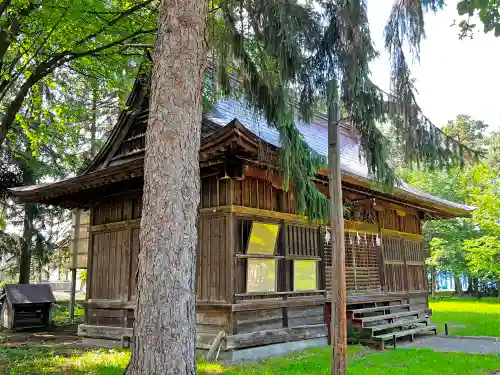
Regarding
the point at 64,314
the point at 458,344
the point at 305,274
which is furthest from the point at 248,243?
the point at 64,314

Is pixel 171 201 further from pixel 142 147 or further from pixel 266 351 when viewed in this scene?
pixel 142 147

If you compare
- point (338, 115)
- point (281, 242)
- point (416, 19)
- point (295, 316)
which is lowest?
point (295, 316)

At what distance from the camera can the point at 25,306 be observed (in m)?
12.6

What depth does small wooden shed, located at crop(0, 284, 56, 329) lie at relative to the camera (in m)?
12.3

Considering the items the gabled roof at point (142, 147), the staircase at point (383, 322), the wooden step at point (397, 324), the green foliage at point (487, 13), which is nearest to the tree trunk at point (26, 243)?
the gabled roof at point (142, 147)

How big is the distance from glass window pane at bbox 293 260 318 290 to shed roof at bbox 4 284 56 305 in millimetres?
8060

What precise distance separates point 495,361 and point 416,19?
5750mm

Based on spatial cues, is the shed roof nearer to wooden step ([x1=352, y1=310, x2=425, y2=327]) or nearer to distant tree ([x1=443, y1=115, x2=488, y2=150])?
wooden step ([x1=352, y1=310, x2=425, y2=327])

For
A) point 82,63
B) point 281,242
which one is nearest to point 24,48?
point 82,63

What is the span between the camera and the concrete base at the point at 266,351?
7383 mm

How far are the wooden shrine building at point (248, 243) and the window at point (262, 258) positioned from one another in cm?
2

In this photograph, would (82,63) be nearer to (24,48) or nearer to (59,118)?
(24,48)

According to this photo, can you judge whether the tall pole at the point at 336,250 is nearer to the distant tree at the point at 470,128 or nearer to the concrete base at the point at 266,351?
the concrete base at the point at 266,351

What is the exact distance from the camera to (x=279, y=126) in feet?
18.5
